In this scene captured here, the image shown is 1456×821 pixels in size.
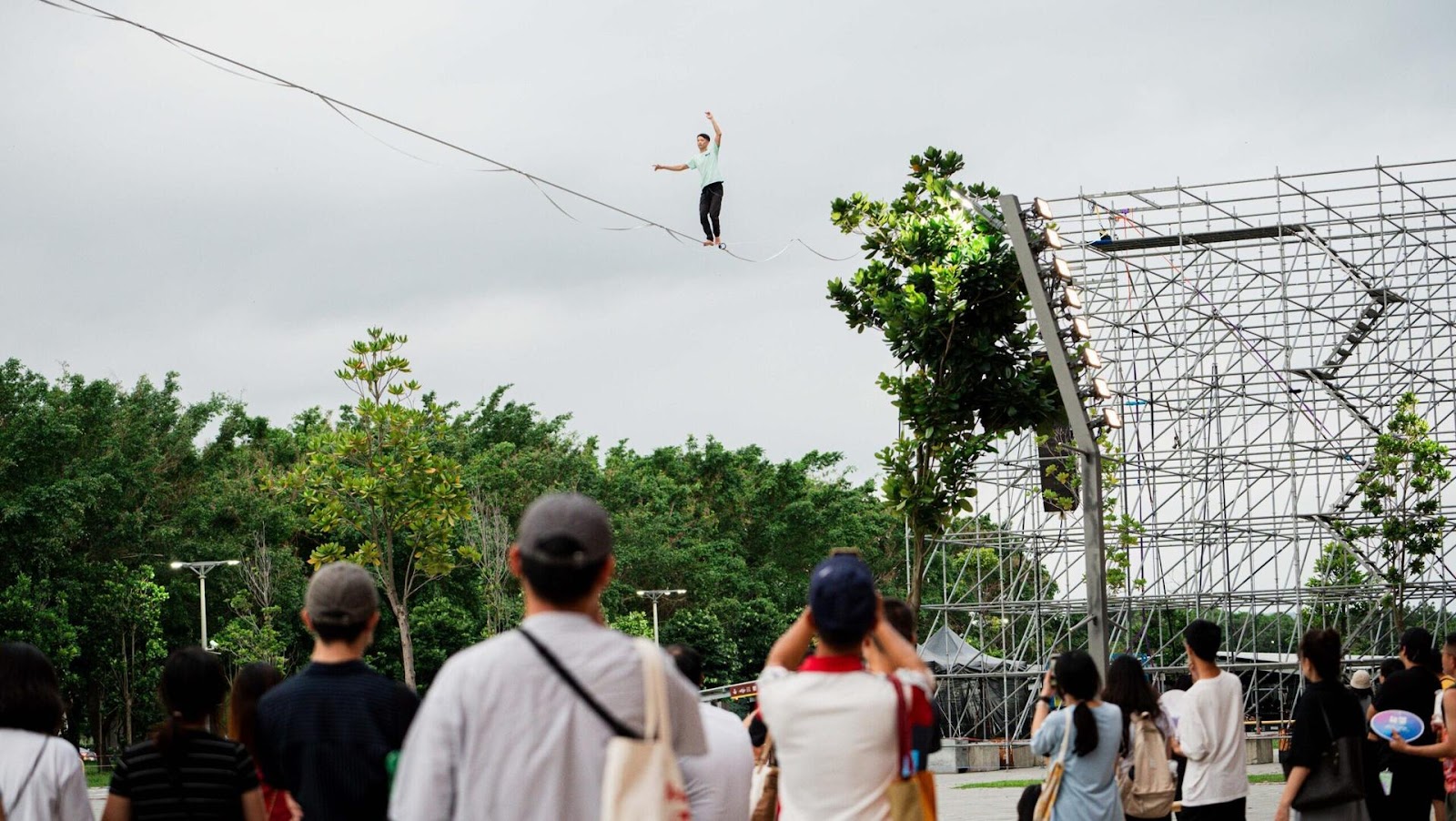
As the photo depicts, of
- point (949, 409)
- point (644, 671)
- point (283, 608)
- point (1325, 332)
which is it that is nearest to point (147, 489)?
point (283, 608)

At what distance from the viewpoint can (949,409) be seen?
1288 cm

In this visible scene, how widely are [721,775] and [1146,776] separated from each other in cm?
282

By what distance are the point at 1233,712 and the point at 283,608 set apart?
42.0 m

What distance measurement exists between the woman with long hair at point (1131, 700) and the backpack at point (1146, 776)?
0.04 ft

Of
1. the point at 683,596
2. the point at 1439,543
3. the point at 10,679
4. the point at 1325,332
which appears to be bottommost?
the point at 683,596

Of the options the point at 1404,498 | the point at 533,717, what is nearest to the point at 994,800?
the point at 1404,498

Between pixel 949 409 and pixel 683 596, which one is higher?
pixel 949 409

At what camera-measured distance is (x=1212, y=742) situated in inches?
277

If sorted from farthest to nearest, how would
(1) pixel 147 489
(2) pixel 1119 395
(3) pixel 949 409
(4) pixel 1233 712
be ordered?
(1) pixel 147 489 → (2) pixel 1119 395 → (3) pixel 949 409 → (4) pixel 1233 712

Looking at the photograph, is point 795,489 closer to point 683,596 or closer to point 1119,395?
point 683,596

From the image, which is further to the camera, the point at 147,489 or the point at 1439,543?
the point at 147,489

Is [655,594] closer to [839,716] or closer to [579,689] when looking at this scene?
[839,716]

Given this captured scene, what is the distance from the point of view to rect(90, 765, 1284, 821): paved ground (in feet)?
51.9

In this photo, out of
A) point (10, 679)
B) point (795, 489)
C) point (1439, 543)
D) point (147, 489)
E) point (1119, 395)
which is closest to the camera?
point (10, 679)
